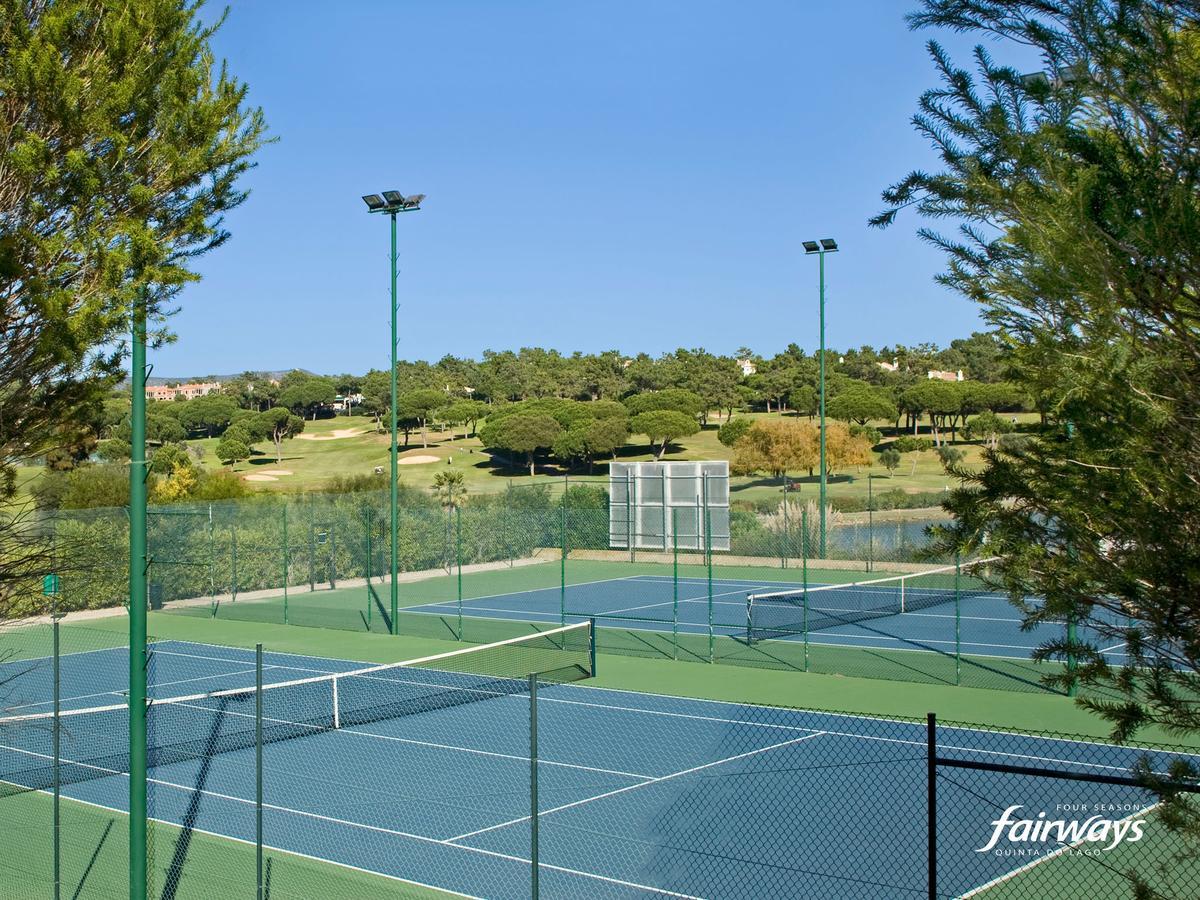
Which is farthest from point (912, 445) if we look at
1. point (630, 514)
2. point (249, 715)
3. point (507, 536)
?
point (249, 715)

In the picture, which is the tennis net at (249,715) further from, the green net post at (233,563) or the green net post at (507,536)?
the green net post at (507,536)

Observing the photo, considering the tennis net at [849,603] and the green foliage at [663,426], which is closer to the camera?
the tennis net at [849,603]

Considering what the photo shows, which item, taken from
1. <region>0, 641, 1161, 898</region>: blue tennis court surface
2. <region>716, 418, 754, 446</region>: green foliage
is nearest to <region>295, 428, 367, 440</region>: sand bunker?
<region>716, 418, 754, 446</region>: green foliage

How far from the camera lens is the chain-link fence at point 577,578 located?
77.4 feet

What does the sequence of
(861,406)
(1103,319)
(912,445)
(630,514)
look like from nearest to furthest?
(1103,319) → (630,514) → (912,445) → (861,406)

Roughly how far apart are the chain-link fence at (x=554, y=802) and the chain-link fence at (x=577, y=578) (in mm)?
4543

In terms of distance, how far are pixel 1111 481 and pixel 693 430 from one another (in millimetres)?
71504

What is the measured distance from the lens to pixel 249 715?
18.2 m

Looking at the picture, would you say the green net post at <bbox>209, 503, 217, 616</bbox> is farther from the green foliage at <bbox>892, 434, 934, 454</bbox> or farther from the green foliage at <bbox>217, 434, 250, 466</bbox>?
the green foliage at <bbox>217, 434, 250, 466</bbox>

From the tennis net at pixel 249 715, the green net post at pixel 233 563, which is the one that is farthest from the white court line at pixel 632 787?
the green net post at pixel 233 563

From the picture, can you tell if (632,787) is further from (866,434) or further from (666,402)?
(666,402)

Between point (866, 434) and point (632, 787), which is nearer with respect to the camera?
point (632, 787)

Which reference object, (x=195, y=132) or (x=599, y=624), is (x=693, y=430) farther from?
(x=195, y=132)

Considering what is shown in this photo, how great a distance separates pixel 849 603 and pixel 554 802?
17196 mm
